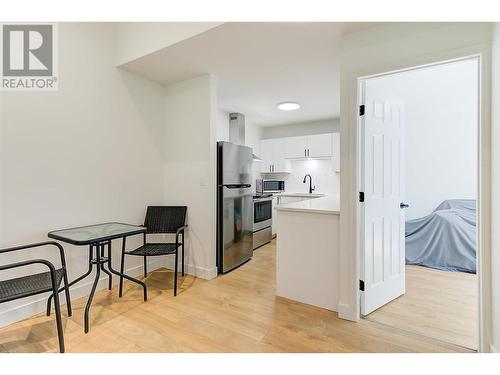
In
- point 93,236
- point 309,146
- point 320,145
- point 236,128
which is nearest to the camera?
point 93,236

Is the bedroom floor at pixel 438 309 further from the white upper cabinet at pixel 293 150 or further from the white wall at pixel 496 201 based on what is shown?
the white upper cabinet at pixel 293 150

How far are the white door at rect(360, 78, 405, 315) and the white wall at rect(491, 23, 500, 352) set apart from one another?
2.46 ft

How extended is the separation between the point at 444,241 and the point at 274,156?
10.9 ft

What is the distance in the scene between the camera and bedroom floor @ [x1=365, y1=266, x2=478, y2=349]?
1830 mm

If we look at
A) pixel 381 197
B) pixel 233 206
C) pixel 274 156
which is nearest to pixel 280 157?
pixel 274 156

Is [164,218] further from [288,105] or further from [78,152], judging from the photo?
[288,105]

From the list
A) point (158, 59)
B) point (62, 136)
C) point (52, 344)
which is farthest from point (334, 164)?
point (52, 344)

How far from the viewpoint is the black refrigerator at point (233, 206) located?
2975 millimetres

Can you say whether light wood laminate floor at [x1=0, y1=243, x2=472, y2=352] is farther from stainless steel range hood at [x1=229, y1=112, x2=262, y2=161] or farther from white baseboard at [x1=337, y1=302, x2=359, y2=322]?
stainless steel range hood at [x1=229, y1=112, x2=262, y2=161]

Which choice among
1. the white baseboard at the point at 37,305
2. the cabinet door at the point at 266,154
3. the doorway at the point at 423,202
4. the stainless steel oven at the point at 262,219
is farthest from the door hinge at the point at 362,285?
the cabinet door at the point at 266,154

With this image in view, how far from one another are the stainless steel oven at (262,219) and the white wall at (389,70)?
6.91ft

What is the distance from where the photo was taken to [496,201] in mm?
1449
